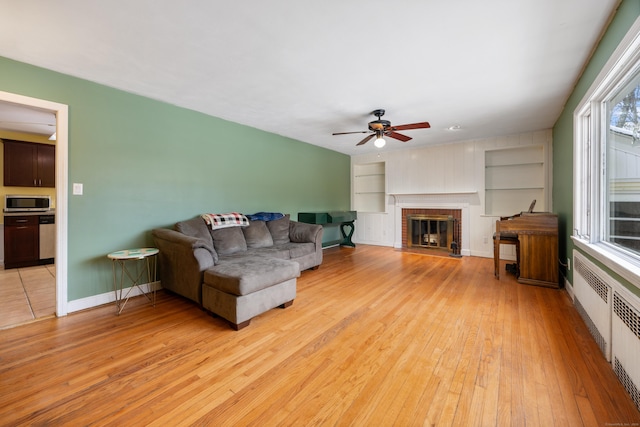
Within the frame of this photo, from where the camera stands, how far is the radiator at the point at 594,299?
182 cm

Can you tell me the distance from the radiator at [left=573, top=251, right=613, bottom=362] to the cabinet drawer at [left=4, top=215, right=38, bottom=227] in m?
7.39

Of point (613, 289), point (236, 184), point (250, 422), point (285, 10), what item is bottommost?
point (250, 422)

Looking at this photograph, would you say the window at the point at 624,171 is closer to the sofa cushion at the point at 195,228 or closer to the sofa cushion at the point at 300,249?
the sofa cushion at the point at 300,249

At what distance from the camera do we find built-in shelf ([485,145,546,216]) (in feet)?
16.1

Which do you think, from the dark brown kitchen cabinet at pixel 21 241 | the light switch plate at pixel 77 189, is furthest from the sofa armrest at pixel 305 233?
the dark brown kitchen cabinet at pixel 21 241

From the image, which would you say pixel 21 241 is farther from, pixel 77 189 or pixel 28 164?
pixel 77 189

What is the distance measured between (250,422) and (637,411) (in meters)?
2.02

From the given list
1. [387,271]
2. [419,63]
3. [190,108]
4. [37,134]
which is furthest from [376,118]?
[37,134]

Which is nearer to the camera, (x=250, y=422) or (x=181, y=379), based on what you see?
(x=250, y=422)

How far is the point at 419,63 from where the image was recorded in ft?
7.83

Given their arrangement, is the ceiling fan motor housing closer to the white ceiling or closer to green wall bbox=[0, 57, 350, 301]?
the white ceiling

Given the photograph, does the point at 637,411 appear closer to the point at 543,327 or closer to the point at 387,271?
the point at 543,327

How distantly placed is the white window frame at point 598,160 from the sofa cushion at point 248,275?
7.97 ft

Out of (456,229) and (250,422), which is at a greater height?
(456,229)
